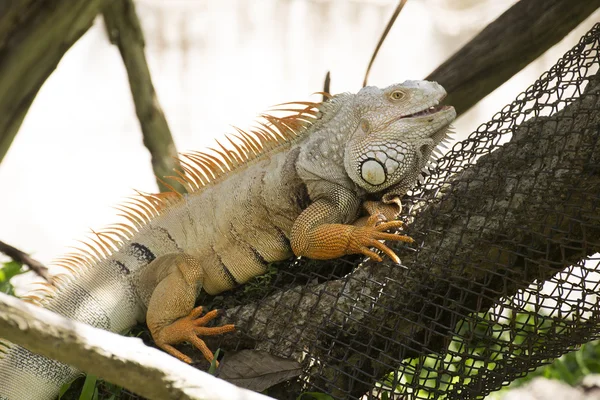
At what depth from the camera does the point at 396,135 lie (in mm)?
4289

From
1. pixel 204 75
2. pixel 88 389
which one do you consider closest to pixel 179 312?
pixel 88 389

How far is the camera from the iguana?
4.23m

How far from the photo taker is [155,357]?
2457mm

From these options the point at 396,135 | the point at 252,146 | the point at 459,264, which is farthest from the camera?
the point at 252,146

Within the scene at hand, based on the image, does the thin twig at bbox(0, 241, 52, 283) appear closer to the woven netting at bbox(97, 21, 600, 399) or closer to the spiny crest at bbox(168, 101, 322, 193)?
the spiny crest at bbox(168, 101, 322, 193)

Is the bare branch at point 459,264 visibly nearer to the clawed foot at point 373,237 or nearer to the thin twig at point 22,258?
the clawed foot at point 373,237

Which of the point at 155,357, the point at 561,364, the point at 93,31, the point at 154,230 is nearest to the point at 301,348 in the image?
the point at 154,230

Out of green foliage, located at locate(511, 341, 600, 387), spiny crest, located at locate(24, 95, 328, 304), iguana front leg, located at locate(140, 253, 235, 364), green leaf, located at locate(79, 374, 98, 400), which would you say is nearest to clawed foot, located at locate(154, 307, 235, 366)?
iguana front leg, located at locate(140, 253, 235, 364)

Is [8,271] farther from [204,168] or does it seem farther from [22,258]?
[204,168]

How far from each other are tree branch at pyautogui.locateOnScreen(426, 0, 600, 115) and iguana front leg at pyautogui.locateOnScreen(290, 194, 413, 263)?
6.16 feet

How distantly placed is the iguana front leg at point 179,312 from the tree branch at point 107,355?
64.4 inches

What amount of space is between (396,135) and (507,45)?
1688 mm

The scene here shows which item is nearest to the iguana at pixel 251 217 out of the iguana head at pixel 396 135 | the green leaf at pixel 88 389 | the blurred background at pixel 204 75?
the iguana head at pixel 396 135

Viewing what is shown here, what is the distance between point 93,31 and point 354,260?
8718 millimetres
